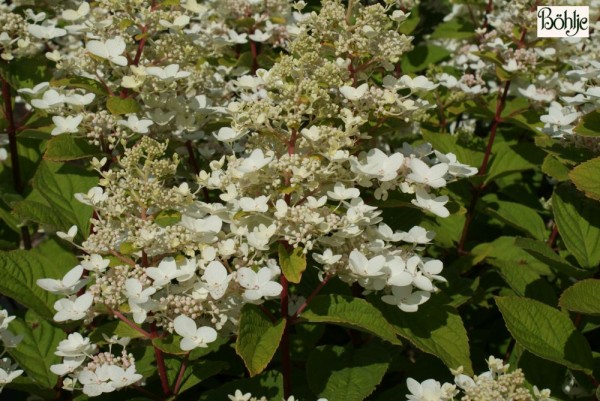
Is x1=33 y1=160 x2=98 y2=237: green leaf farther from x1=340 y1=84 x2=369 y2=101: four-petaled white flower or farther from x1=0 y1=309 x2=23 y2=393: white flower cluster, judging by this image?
x1=340 y1=84 x2=369 y2=101: four-petaled white flower

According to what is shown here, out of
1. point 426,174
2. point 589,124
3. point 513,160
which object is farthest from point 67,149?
point 513,160

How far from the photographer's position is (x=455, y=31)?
3980mm

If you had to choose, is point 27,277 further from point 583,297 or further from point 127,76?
point 583,297

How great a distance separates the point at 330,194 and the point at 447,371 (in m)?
1.15

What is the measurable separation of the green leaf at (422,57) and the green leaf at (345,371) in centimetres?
206

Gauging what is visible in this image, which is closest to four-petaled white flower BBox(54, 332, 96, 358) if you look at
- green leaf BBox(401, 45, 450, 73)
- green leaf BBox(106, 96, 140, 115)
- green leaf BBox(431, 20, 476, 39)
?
green leaf BBox(106, 96, 140, 115)

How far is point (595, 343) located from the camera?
10.7 feet

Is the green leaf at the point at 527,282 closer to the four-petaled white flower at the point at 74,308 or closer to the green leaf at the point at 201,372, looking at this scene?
the green leaf at the point at 201,372

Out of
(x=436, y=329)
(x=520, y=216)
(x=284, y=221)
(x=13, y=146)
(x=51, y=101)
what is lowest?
(x=520, y=216)

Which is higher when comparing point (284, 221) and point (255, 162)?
point (255, 162)

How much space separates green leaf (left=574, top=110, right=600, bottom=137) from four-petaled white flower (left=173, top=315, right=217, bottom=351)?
1.50 m

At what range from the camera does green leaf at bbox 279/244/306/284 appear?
1.93 meters

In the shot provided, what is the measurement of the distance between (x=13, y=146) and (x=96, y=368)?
1427 mm

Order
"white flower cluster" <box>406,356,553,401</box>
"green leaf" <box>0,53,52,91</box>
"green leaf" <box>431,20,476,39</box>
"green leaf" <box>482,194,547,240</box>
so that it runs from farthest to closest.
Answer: "green leaf" <box>431,20,476,39</box>, "green leaf" <box>482,194,547,240</box>, "green leaf" <box>0,53,52,91</box>, "white flower cluster" <box>406,356,553,401</box>
